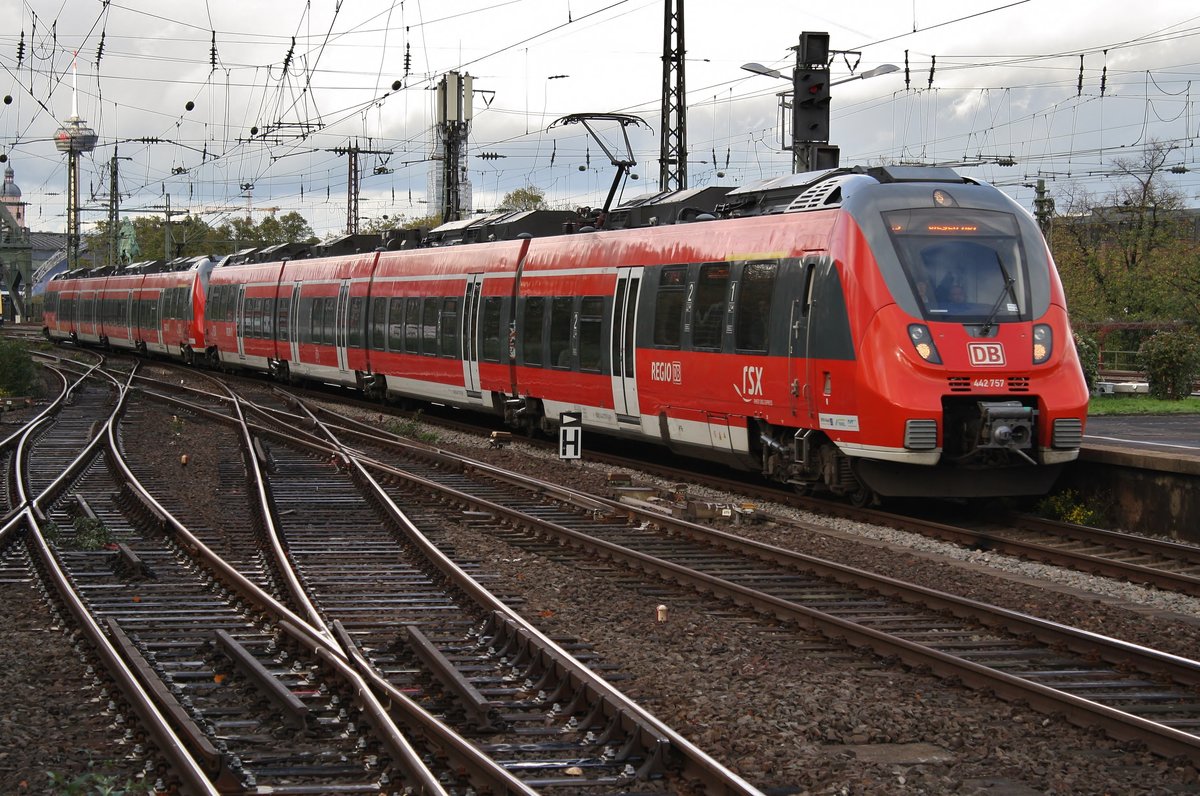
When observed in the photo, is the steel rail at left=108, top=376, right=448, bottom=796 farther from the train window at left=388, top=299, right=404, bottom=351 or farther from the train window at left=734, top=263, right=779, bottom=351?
the train window at left=388, top=299, right=404, bottom=351

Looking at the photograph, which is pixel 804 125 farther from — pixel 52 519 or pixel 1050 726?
pixel 1050 726

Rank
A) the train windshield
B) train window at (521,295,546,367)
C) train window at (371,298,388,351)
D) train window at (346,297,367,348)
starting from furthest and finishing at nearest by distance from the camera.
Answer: train window at (346,297,367,348)
train window at (371,298,388,351)
train window at (521,295,546,367)
the train windshield

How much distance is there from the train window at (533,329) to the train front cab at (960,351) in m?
7.67

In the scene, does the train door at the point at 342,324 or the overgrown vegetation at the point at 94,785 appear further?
the train door at the point at 342,324

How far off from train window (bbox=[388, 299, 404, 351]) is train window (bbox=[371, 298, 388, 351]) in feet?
0.86

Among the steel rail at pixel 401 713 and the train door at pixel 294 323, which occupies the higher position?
the train door at pixel 294 323

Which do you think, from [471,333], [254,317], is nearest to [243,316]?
[254,317]

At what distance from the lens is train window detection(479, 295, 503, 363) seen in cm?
2197

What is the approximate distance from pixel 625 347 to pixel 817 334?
4.52 metres

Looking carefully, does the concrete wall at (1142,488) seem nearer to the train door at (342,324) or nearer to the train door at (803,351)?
the train door at (803,351)

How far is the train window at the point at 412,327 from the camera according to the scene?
25.6 metres

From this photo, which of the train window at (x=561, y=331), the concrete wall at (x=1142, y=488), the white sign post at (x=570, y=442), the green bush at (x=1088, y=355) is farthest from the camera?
the green bush at (x=1088, y=355)

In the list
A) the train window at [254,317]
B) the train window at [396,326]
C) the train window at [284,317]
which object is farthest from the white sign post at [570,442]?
the train window at [254,317]

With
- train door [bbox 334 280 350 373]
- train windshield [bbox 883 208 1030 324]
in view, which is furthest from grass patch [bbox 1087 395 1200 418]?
train windshield [bbox 883 208 1030 324]
